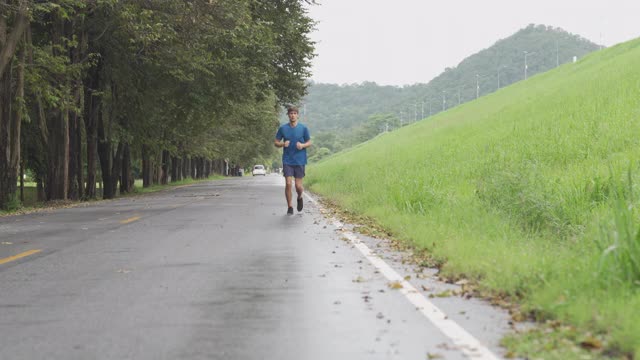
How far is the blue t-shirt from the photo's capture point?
59.1 feet

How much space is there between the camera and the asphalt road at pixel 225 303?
19.1 feet

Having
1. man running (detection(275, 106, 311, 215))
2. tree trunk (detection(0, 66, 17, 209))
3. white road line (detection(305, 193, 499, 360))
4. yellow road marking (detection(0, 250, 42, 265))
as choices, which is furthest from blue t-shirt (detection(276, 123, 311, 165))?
tree trunk (detection(0, 66, 17, 209))

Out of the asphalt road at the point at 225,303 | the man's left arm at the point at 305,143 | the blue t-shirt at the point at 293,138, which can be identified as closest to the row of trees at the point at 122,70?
the blue t-shirt at the point at 293,138

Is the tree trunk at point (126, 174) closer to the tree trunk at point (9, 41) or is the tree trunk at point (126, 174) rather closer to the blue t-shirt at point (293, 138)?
the tree trunk at point (9, 41)

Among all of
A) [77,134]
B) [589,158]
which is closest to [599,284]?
[589,158]

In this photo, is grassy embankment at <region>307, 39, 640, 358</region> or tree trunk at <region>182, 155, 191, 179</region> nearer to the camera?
grassy embankment at <region>307, 39, 640, 358</region>

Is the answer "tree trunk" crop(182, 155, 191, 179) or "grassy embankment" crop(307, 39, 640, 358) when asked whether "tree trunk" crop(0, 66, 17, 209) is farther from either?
"tree trunk" crop(182, 155, 191, 179)

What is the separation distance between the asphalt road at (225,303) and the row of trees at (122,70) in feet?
35.8

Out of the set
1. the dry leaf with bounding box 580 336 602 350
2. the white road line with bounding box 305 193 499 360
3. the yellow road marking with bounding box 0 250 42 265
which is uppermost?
the yellow road marking with bounding box 0 250 42 265

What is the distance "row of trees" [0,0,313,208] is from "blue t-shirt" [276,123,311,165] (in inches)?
256

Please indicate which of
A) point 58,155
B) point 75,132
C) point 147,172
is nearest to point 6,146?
point 58,155

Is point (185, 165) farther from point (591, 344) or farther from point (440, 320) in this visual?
point (591, 344)

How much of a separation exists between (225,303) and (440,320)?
1920mm

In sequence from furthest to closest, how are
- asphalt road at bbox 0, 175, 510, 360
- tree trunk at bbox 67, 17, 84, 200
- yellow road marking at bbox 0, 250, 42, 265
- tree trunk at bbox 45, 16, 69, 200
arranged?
1. tree trunk at bbox 67, 17, 84, 200
2. tree trunk at bbox 45, 16, 69, 200
3. yellow road marking at bbox 0, 250, 42, 265
4. asphalt road at bbox 0, 175, 510, 360
